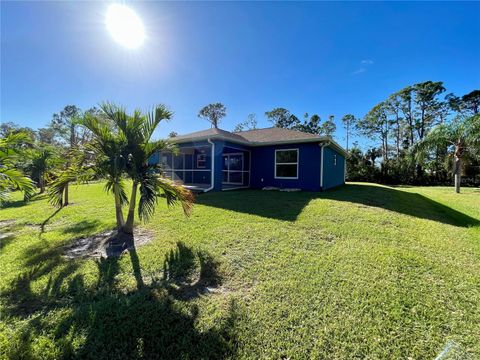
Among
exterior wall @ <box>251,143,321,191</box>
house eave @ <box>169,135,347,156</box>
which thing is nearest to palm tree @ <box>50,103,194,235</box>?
house eave @ <box>169,135,347,156</box>

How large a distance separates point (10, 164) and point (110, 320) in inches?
106

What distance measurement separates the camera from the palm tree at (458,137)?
1155 cm

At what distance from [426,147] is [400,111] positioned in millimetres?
15375

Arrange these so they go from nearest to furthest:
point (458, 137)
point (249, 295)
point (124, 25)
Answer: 1. point (249, 295)
2. point (124, 25)
3. point (458, 137)

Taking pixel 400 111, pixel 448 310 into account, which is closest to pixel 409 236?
pixel 448 310

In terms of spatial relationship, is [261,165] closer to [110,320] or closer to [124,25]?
[124,25]

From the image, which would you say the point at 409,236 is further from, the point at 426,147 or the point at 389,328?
the point at 426,147

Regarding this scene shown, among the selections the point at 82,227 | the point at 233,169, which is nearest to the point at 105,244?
the point at 82,227

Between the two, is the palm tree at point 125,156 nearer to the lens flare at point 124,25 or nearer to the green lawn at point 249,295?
the green lawn at point 249,295

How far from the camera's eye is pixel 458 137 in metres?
12.5

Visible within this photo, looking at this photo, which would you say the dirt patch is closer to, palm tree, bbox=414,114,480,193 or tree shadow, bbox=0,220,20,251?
tree shadow, bbox=0,220,20,251

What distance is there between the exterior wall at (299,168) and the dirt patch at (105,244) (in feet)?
26.4

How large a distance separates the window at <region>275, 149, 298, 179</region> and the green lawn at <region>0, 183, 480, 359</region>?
257 inches

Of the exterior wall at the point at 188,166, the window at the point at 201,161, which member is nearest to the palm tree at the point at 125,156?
the exterior wall at the point at 188,166
